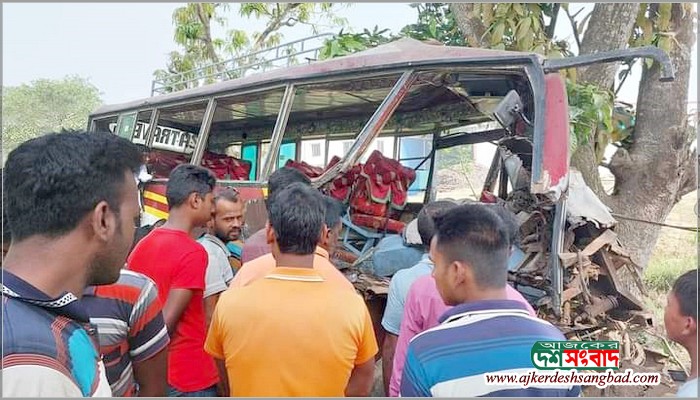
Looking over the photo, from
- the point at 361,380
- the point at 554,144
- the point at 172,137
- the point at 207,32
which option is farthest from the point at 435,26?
the point at 207,32

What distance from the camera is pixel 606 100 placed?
5441mm

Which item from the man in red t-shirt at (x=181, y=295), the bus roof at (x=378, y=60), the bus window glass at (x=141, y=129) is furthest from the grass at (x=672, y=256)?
the bus window glass at (x=141, y=129)

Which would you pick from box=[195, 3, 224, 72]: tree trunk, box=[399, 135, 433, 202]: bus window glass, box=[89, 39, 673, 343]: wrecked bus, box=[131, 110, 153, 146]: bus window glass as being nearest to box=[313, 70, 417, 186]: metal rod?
box=[89, 39, 673, 343]: wrecked bus

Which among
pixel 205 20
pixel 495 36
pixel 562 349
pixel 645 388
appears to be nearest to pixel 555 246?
pixel 645 388

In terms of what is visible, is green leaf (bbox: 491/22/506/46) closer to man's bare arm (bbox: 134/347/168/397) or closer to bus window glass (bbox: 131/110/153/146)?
bus window glass (bbox: 131/110/153/146)

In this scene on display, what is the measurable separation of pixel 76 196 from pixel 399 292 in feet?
5.53

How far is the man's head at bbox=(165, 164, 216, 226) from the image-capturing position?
2.74 m

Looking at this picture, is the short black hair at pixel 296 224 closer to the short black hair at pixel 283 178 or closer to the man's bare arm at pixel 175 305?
the man's bare arm at pixel 175 305

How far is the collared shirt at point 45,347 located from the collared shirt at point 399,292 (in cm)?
158

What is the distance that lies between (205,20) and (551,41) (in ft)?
34.2

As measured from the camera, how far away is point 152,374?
1847mm

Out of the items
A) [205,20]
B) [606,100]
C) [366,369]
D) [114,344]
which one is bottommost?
[366,369]

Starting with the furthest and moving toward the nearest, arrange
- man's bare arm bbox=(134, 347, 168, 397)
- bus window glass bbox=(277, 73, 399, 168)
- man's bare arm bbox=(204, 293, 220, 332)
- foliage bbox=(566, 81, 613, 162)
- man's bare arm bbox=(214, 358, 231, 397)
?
foliage bbox=(566, 81, 613, 162) → bus window glass bbox=(277, 73, 399, 168) → man's bare arm bbox=(204, 293, 220, 332) → man's bare arm bbox=(214, 358, 231, 397) → man's bare arm bbox=(134, 347, 168, 397)

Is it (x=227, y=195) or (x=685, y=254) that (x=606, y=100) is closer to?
(x=227, y=195)
